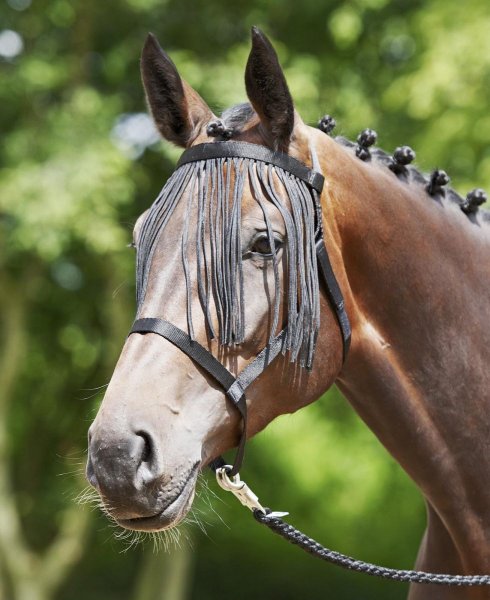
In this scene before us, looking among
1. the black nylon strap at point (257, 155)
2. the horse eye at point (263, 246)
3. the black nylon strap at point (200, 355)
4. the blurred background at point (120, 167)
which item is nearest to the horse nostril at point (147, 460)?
the black nylon strap at point (200, 355)

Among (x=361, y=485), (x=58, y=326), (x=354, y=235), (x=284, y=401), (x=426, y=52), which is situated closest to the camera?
(x=284, y=401)

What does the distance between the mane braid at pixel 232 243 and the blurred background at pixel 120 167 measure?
3.29 meters

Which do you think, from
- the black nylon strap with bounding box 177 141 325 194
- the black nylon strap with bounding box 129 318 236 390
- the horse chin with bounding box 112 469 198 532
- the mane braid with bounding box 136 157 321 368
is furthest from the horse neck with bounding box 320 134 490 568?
the horse chin with bounding box 112 469 198 532

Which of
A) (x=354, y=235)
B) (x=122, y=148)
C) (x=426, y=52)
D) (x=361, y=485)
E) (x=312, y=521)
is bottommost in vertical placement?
(x=312, y=521)

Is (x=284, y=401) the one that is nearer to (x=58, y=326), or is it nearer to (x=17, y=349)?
(x=17, y=349)

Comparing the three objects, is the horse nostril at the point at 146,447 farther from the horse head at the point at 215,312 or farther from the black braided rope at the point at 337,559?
the black braided rope at the point at 337,559

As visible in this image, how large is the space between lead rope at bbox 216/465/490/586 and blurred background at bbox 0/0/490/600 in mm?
3466

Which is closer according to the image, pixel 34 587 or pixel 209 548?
pixel 34 587

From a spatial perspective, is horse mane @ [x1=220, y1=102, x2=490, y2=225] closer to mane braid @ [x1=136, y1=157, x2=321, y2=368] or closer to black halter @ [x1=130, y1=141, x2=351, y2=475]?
black halter @ [x1=130, y1=141, x2=351, y2=475]

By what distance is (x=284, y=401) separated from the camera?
9.06 ft

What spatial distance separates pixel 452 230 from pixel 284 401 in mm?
Answer: 904

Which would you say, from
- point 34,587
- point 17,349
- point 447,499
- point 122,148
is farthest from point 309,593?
point 447,499

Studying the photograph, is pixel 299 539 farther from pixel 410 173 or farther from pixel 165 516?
pixel 410 173

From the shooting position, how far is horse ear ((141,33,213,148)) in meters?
2.97
